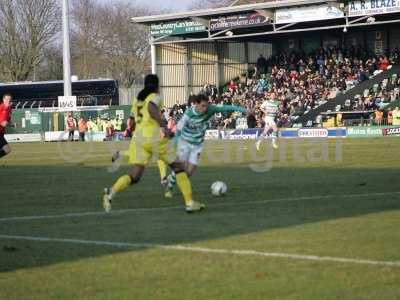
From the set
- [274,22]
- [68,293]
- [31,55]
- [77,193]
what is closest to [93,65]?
[31,55]

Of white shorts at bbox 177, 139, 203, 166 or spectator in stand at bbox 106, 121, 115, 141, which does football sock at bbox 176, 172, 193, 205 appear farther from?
spectator in stand at bbox 106, 121, 115, 141

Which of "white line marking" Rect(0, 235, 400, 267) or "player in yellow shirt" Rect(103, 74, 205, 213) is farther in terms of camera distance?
"player in yellow shirt" Rect(103, 74, 205, 213)

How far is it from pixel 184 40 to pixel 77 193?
151ft

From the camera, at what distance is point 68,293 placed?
786 cm

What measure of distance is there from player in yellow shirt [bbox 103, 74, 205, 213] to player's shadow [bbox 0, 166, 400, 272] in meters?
0.37

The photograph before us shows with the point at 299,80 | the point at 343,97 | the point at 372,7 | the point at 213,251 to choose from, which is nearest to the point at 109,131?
the point at 299,80

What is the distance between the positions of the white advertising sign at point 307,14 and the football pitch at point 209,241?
116ft

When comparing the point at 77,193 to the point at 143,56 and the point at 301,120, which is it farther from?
the point at 143,56

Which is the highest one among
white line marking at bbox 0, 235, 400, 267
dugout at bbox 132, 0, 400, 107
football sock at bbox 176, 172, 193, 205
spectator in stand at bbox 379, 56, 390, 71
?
dugout at bbox 132, 0, 400, 107

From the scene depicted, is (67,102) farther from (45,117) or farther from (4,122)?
(4,122)

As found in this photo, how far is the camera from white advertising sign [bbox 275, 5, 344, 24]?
178ft

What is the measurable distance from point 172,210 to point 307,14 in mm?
42879

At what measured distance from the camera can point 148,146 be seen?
1364cm

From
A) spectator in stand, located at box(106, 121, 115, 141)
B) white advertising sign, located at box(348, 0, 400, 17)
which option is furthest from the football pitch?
spectator in stand, located at box(106, 121, 115, 141)
